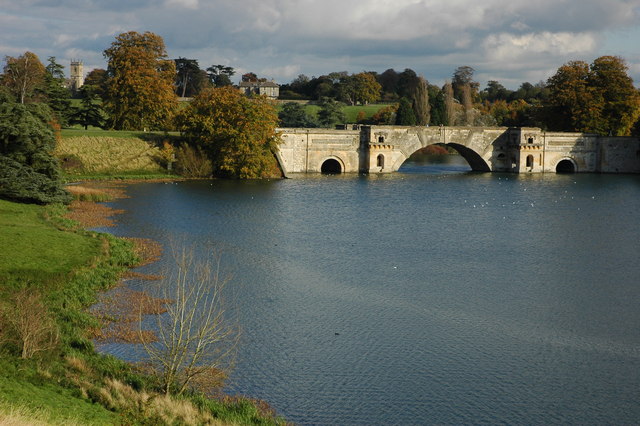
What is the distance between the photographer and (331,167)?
77.1m

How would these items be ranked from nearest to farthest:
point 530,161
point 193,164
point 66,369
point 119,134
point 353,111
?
point 66,369
point 193,164
point 119,134
point 530,161
point 353,111

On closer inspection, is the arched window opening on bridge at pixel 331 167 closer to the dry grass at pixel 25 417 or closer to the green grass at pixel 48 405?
the green grass at pixel 48 405

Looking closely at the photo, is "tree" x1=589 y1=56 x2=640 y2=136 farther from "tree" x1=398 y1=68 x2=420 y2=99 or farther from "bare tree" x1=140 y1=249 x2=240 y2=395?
"bare tree" x1=140 y1=249 x2=240 y2=395

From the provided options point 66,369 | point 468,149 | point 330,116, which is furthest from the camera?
point 330,116

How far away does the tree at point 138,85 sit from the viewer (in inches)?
2751

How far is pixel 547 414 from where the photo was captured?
658 inches

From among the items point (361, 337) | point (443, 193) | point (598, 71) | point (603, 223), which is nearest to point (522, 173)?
point (598, 71)

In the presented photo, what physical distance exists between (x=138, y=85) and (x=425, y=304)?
51103mm

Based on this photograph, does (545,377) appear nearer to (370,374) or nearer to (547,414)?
(547,414)

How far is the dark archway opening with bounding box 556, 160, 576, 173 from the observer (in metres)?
83.6

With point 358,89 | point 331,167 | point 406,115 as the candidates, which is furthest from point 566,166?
point 358,89

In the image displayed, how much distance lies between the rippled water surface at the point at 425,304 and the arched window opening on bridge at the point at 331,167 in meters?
24.1

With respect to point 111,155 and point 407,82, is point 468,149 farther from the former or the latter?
point 407,82

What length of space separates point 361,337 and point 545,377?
17.1 feet
